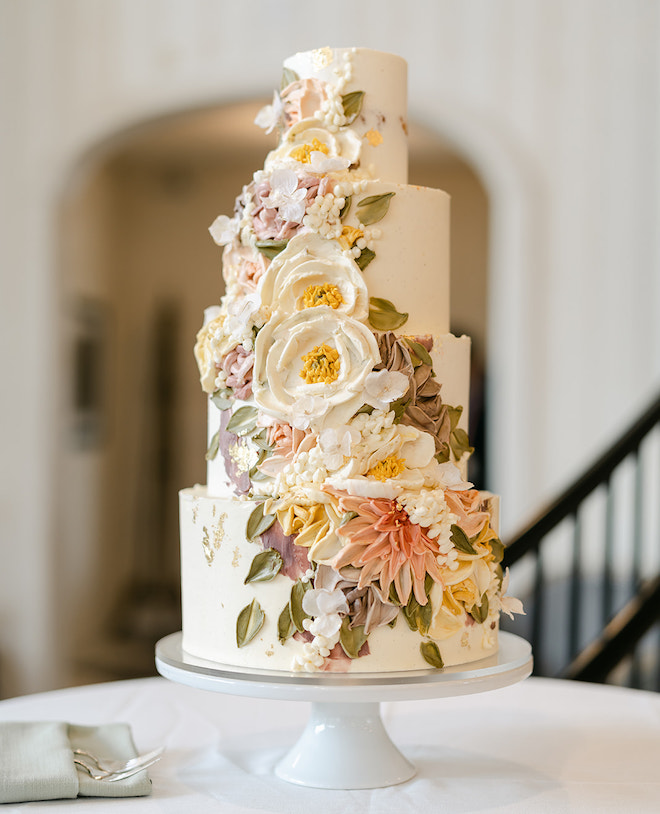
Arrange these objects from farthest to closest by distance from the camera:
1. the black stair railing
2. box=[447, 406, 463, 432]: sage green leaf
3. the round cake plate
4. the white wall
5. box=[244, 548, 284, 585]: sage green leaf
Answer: the white wall < the black stair railing < box=[447, 406, 463, 432]: sage green leaf < box=[244, 548, 284, 585]: sage green leaf < the round cake plate

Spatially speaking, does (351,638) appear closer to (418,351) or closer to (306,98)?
(418,351)

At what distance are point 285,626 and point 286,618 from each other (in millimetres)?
14

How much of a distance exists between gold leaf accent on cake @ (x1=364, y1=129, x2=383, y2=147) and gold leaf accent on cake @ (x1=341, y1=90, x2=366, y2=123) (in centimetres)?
4

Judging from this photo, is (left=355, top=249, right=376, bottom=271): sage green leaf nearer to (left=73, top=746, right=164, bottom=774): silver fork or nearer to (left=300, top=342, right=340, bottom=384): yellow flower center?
(left=300, top=342, right=340, bottom=384): yellow flower center

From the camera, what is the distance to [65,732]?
6.48 ft

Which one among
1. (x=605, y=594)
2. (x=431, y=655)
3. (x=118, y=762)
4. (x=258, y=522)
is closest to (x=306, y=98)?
(x=258, y=522)

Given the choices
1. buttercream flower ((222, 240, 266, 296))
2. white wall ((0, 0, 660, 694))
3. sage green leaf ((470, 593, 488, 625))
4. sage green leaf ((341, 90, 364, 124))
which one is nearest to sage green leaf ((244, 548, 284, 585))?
sage green leaf ((470, 593, 488, 625))

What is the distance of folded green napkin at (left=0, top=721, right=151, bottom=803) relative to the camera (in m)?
A: 1.74

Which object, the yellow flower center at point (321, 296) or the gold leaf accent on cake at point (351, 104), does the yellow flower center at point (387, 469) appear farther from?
the gold leaf accent on cake at point (351, 104)

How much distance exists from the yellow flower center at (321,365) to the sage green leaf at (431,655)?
1.58 feet

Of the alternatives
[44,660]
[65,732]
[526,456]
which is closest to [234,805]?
[65,732]

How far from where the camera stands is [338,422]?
1.71 meters

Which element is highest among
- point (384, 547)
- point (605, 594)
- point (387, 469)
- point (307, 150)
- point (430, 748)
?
point (307, 150)

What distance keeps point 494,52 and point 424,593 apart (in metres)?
3.56
